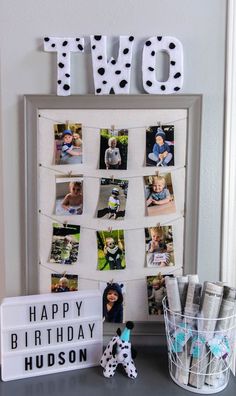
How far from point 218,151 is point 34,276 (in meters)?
0.59

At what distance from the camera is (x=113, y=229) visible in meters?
Answer: 1.07

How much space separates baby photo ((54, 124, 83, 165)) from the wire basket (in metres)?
0.48

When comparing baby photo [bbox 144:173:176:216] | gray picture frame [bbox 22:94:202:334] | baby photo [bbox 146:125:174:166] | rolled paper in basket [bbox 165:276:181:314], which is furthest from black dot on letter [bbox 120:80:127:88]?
rolled paper in basket [bbox 165:276:181:314]

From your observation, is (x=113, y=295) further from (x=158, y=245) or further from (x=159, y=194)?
(x=159, y=194)

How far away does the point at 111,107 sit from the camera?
1.04 meters

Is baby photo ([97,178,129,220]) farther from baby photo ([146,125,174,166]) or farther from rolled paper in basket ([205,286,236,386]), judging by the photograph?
rolled paper in basket ([205,286,236,386])

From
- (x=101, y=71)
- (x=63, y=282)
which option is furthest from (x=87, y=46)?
(x=63, y=282)

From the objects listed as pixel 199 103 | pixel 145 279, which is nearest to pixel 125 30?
pixel 199 103

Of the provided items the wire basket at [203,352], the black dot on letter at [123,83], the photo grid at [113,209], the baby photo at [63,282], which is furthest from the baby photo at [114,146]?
the wire basket at [203,352]

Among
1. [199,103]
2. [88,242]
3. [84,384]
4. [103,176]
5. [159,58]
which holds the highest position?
[159,58]

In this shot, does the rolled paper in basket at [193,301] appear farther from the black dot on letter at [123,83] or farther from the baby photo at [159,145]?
the black dot on letter at [123,83]

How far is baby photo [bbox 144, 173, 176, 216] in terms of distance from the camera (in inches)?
42.0

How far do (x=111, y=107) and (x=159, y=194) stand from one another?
259 mm

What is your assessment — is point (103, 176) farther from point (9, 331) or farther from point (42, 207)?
point (9, 331)
